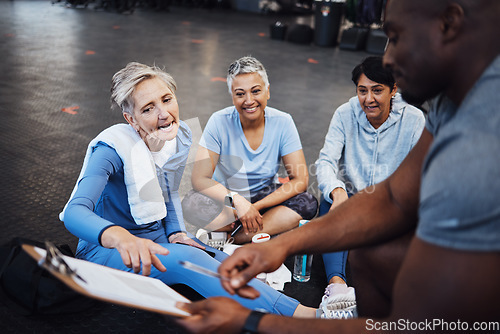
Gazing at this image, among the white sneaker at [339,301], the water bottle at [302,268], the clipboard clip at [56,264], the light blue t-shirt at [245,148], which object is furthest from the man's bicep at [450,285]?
the light blue t-shirt at [245,148]

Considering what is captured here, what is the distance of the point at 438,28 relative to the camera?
746mm

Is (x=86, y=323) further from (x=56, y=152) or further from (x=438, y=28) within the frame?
(x=56, y=152)

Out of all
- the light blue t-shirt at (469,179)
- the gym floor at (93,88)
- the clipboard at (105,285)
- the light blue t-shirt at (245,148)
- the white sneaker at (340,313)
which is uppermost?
the light blue t-shirt at (469,179)

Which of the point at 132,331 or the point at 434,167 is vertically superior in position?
the point at 434,167

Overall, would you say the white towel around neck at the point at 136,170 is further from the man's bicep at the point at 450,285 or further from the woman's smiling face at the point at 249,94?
the man's bicep at the point at 450,285

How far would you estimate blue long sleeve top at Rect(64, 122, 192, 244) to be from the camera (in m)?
1.37

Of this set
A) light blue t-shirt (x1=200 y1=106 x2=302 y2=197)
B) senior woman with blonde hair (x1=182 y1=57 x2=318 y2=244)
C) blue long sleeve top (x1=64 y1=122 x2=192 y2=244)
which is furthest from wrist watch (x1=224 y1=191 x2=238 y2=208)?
blue long sleeve top (x1=64 y1=122 x2=192 y2=244)

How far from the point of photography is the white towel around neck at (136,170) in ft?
5.36

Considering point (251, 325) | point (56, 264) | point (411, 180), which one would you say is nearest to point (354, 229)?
point (411, 180)

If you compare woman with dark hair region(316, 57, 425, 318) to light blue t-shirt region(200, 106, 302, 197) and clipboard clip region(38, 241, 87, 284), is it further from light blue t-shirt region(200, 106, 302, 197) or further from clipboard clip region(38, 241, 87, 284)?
clipboard clip region(38, 241, 87, 284)

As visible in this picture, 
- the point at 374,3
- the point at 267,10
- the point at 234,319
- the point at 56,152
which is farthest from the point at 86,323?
the point at 267,10

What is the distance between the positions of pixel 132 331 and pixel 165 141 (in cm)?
77

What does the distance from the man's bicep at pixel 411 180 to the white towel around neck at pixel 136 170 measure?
100 centimetres

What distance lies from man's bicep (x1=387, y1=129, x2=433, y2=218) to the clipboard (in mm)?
562
